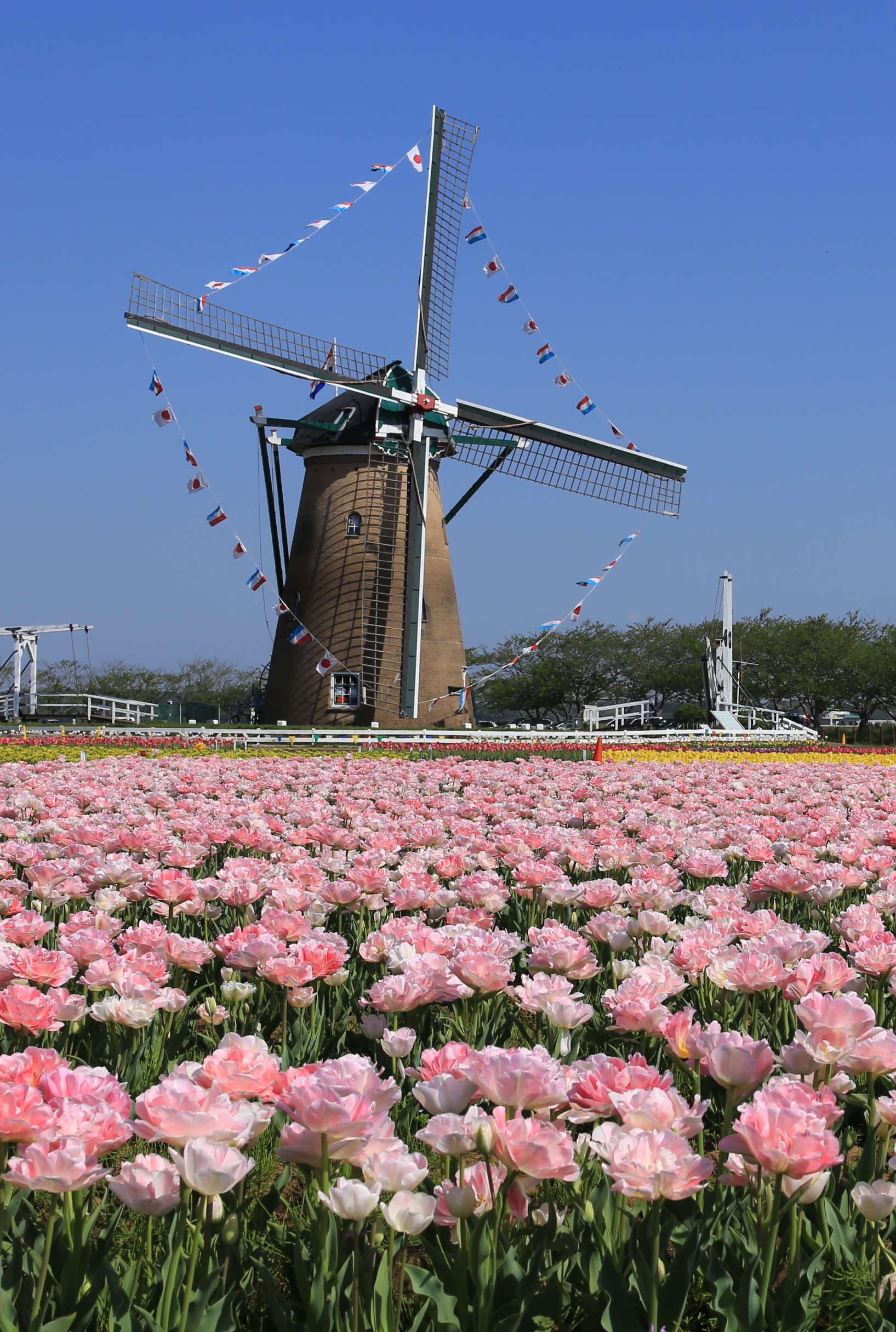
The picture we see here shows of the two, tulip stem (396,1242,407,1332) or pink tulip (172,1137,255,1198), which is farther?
tulip stem (396,1242,407,1332)

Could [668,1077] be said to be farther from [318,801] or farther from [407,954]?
[318,801]

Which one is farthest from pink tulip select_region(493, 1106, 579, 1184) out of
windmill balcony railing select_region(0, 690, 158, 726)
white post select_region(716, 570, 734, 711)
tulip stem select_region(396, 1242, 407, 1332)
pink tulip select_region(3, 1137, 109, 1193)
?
white post select_region(716, 570, 734, 711)

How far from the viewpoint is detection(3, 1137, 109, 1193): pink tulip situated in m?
1.52

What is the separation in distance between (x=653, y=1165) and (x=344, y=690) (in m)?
25.0

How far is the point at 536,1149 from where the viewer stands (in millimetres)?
1595

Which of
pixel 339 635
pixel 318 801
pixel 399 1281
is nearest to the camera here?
pixel 399 1281

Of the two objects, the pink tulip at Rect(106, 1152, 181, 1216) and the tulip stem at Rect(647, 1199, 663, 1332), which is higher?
the pink tulip at Rect(106, 1152, 181, 1216)

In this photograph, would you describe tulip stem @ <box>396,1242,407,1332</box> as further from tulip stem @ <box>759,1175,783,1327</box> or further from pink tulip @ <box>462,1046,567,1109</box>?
tulip stem @ <box>759,1175,783,1327</box>

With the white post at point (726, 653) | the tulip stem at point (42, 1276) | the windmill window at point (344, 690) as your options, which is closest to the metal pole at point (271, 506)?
the windmill window at point (344, 690)

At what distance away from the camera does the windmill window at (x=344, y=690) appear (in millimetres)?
26297

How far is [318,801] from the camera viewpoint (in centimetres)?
695

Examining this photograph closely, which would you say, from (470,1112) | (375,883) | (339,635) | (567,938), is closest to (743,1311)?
(470,1112)

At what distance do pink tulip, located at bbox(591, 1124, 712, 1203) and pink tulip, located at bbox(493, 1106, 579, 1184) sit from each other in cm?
Result: 5

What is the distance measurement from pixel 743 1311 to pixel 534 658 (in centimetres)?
6281
